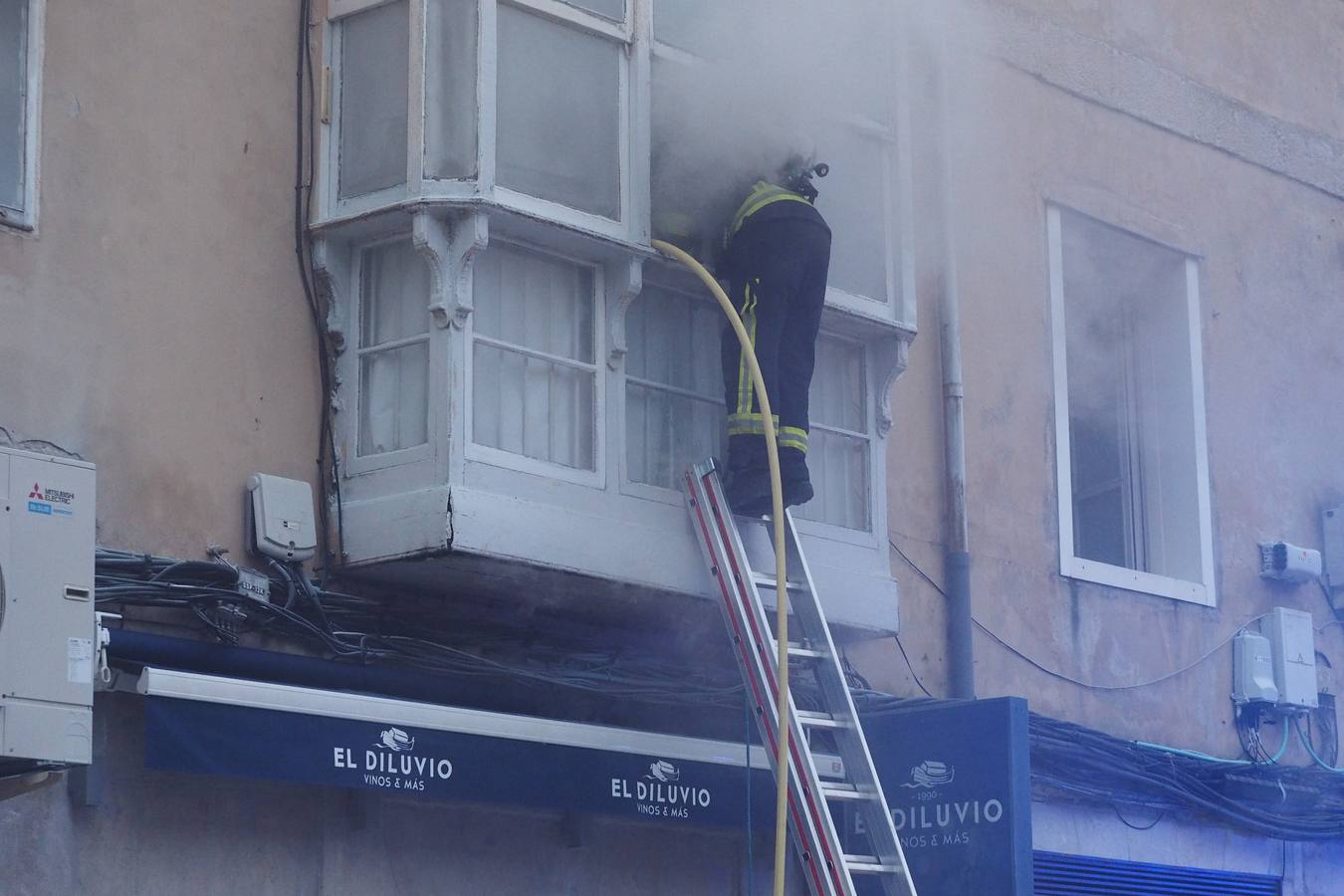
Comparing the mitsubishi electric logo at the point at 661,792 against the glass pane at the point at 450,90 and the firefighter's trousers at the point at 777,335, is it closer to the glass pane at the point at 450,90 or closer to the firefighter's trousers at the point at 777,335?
the firefighter's trousers at the point at 777,335

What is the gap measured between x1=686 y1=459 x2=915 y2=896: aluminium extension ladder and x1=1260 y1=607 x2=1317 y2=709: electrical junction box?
3665 mm

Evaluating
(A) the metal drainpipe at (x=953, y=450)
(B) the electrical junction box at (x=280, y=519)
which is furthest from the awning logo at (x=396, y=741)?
(A) the metal drainpipe at (x=953, y=450)

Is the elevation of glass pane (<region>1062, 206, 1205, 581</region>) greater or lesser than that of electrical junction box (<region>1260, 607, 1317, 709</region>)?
greater

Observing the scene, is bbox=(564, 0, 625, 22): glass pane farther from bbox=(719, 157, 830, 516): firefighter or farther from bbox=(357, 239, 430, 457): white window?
bbox=(357, 239, 430, 457): white window

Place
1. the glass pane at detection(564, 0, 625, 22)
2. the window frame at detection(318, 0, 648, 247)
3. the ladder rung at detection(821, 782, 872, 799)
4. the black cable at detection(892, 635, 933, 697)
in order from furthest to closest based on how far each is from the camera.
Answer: the black cable at detection(892, 635, 933, 697)
the glass pane at detection(564, 0, 625, 22)
the window frame at detection(318, 0, 648, 247)
the ladder rung at detection(821, 782, 872, 799)

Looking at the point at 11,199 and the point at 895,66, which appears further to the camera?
the point at 895,66

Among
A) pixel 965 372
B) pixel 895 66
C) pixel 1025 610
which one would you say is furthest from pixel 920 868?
pixel 895 66

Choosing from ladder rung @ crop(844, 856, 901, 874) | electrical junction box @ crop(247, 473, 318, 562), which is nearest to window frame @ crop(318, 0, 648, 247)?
electrical junction box @ crop(247, 473, 318, 562)

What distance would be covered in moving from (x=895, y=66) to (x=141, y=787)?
484cm

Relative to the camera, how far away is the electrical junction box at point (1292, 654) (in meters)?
11.6

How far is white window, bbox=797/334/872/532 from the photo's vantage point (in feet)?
31.1

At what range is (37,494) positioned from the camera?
695 centimetres

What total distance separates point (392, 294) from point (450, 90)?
0.84 m

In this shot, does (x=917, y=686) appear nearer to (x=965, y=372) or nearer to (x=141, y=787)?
(x=965, y=372)
